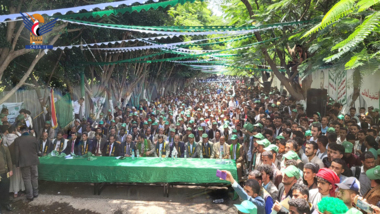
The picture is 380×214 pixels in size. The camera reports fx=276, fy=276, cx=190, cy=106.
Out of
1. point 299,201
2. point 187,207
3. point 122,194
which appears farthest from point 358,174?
point 122,194

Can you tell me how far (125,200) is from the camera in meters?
6.85

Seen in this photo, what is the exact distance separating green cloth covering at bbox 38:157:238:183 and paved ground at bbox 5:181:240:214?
0.49 m

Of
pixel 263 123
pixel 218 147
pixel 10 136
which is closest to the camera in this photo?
pixel 10 136

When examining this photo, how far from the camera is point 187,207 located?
6465 millimetres

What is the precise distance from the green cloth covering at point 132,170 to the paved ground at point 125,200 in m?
0.49

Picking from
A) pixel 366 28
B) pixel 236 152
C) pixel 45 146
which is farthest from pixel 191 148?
pixel 366 28

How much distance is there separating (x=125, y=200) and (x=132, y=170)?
77cm

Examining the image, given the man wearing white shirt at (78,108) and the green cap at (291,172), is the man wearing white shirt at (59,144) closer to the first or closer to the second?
the man wearing white shirt at (78,108)

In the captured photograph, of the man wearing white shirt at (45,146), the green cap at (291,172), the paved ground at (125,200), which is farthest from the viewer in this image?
the man wearing white shirt at (45,146)

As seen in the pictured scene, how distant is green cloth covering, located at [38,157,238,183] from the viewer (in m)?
6.66

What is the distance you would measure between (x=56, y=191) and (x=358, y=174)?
711cm

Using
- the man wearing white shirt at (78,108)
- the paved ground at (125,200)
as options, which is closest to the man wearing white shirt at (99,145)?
the paved ground at (125,200)

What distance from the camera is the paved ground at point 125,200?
20.9ft

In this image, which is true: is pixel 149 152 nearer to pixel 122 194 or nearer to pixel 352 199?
pixel 122 194
